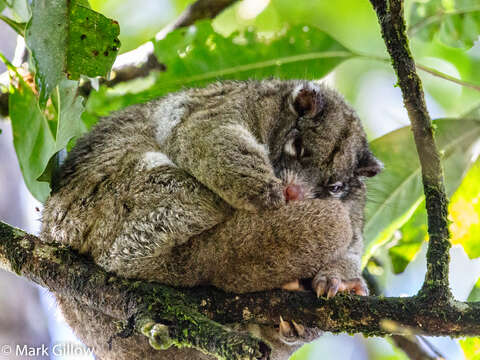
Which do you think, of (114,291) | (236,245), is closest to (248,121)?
(236,245)

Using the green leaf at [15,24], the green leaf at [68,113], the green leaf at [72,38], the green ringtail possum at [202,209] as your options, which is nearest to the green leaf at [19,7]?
the green leaf at [15,24]

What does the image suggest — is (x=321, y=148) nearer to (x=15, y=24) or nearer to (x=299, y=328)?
(x=299, y=328)

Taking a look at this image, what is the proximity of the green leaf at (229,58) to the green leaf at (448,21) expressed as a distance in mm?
806

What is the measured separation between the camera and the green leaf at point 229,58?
5.01 metres

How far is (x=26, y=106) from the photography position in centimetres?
436

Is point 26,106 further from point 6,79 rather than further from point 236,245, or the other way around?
point 236,245

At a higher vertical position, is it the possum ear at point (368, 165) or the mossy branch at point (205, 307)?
the possum ear at point (368, 165)

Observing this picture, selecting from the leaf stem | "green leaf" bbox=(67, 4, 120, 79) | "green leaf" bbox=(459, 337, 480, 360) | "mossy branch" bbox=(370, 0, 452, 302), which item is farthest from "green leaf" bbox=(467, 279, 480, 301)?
"green leaf" bbox=(67, 4, 120, 79)

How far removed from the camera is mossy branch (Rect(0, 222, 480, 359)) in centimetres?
288

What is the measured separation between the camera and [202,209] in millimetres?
3314

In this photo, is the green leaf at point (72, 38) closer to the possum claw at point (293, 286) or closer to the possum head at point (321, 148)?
the possum head at point (321, 148)

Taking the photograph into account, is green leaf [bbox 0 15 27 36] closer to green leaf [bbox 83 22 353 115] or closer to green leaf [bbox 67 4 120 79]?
green leaf [bbox 67 4 120 79]

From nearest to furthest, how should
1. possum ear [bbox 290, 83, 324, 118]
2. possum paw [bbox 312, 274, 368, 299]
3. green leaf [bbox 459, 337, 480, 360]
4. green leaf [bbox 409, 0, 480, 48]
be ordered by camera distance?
possum paw [bbox 312, 274, 368, 299], green leaf [bbox 459, 337, 480, 360], possum ear [bbox 290, 83, 324, 118], green leaf [bbox 409, 0, 480, 48]

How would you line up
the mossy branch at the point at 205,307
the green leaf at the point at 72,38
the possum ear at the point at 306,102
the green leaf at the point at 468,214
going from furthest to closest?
the green leaf at the point at 468,214 < the possum ear at the point at 306,102 < the green leaf at the point at 72,38 < the mossy branch at the point at 205,307
